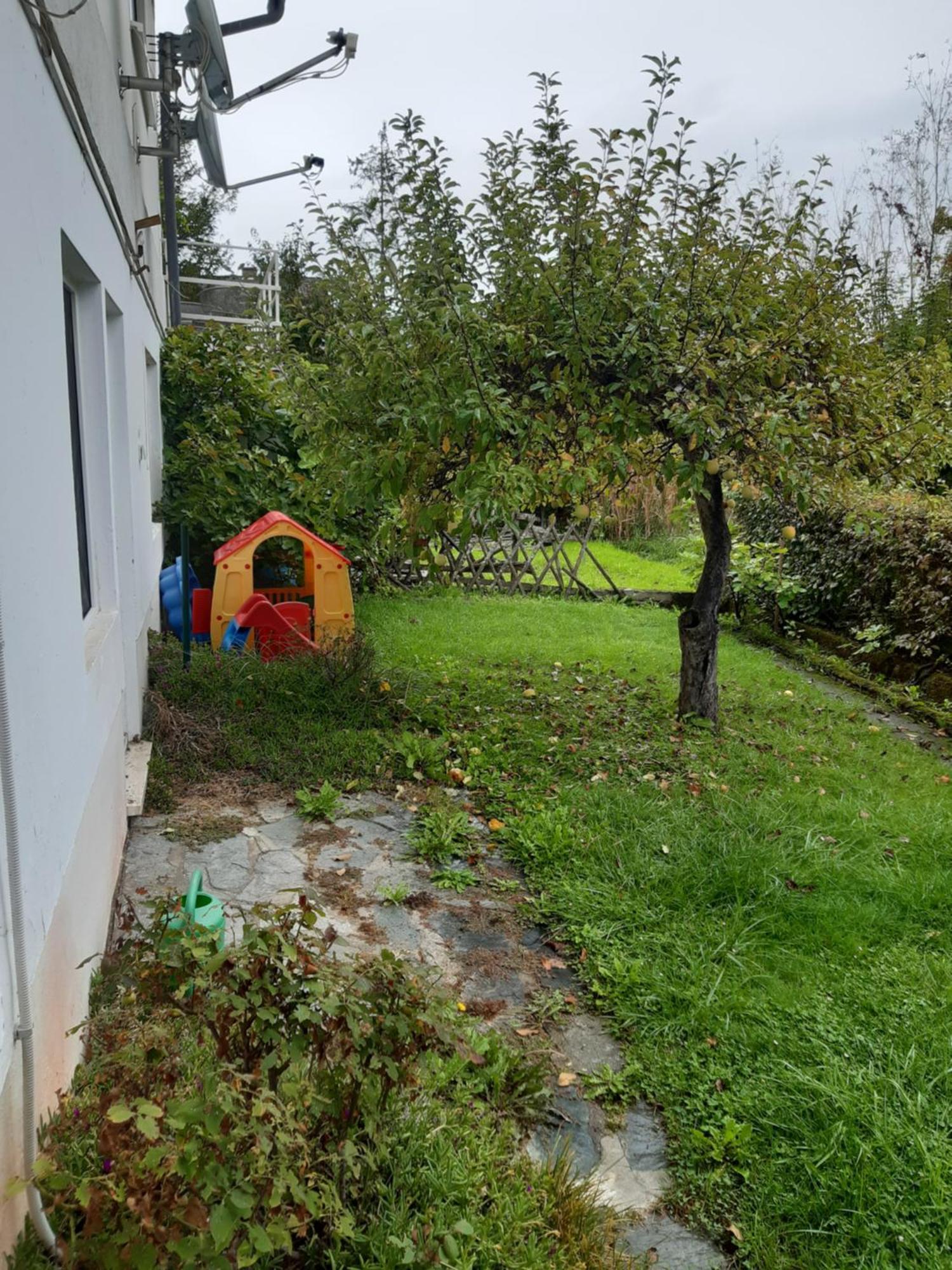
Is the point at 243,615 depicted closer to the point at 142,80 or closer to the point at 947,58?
the point at 142,80

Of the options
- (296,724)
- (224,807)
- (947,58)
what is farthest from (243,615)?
(947,58)

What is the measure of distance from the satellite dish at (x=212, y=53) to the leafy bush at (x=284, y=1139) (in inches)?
205

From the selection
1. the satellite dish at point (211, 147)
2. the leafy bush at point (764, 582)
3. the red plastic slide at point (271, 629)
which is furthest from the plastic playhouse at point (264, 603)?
the leafy bush at point (764, 582)

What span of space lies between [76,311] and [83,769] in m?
2.32

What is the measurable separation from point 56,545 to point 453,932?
2326mm

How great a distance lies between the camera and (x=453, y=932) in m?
3.85

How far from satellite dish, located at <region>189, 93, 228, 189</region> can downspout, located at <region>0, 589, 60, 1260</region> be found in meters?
5.41

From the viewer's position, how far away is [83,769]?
2.83 m

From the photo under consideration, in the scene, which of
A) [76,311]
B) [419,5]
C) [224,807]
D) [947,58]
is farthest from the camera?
[947,58]

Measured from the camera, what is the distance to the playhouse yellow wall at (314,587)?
7.71 m

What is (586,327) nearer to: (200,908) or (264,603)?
(200,908)

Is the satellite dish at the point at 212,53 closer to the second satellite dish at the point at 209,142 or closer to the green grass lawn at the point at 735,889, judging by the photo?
the second satellite dish at the point at 209,142

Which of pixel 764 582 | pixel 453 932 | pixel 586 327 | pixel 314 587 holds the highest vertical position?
pixel 586 327

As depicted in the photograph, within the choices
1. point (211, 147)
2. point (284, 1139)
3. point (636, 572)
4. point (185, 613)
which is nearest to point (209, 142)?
point (211, 147)
